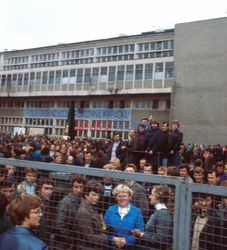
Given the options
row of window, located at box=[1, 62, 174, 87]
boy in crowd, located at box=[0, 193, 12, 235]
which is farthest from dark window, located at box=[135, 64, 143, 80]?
boy in crowd, located at box=[0, 193, 12, 235]

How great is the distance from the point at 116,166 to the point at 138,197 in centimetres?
407

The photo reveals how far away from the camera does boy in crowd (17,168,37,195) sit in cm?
493

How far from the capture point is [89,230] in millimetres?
4383

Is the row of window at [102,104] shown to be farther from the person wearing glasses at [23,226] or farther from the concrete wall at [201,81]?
the person wearing glasses at [23,226]

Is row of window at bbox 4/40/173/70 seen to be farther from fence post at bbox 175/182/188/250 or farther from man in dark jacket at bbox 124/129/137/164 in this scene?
fence post at bbox 175/182/188/250

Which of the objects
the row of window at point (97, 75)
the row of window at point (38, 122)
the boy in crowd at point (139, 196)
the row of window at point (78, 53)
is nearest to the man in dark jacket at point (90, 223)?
the boy in crowd at point (139, 196)

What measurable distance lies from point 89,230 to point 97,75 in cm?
4812

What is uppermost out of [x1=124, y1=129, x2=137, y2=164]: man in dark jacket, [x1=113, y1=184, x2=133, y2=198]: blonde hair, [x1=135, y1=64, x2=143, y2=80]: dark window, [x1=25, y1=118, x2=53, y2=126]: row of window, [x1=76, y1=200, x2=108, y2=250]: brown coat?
[x1=135, y1=64, x2=143, y2=80]: dark window

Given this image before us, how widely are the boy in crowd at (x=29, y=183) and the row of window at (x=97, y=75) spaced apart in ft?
133

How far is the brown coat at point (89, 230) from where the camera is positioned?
14.1ft

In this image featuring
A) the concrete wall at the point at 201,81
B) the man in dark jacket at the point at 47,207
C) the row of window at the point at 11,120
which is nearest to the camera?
the man in dark jacket at the point at 47,207

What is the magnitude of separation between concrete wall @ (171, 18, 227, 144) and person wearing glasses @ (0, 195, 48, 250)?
35805 mm

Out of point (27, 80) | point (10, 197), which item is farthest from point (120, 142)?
point (27, 80)

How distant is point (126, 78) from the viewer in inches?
1933
